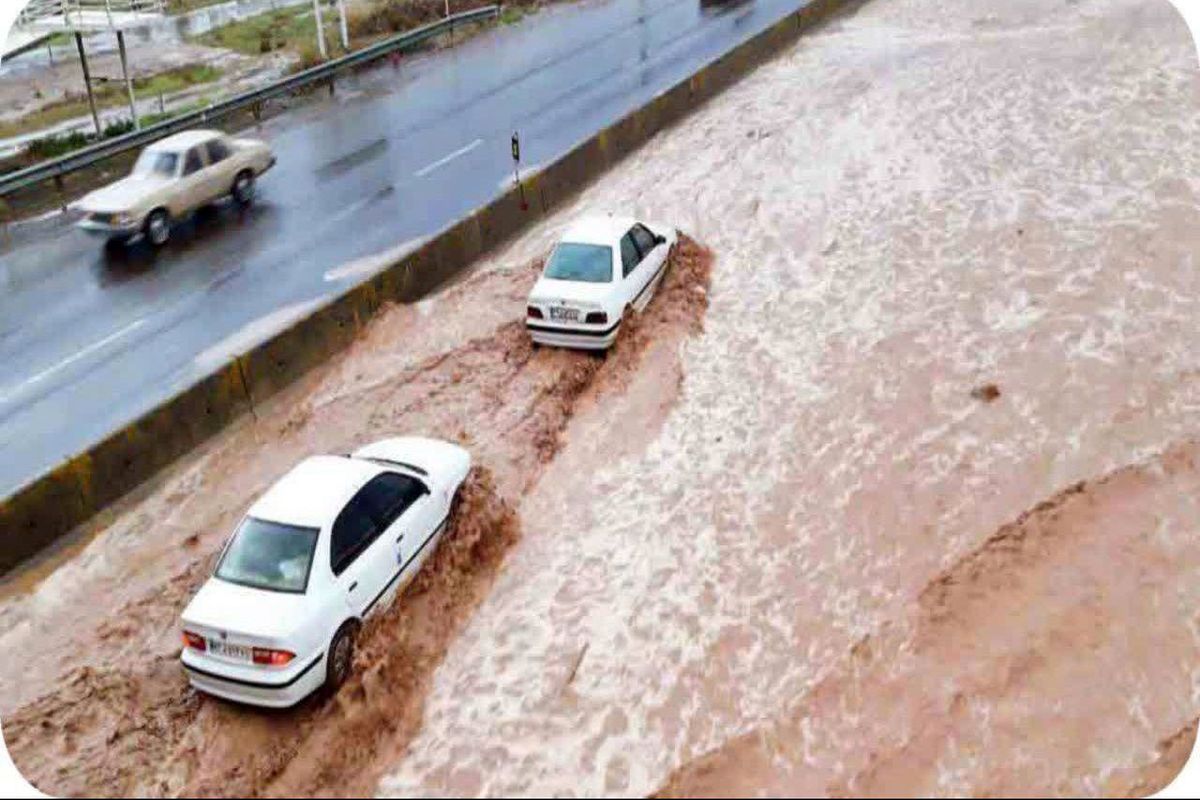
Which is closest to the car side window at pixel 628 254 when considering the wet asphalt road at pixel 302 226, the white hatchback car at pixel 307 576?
the wet asphalt road at pixel 302 226

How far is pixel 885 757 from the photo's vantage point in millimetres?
8727

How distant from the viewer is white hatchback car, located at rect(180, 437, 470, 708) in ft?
29.5

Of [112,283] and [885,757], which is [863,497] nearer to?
[885,757]

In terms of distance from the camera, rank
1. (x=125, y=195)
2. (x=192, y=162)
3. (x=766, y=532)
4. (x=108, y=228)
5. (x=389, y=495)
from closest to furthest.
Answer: (x=389, y=495), (x=766, y=532), (x=108, y=228), (x=125, y=195), (x=192, y=162)

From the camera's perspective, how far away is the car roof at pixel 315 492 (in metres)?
9.80

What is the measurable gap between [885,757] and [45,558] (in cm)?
910

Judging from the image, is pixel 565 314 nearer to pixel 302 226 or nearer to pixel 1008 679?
pixel 1008 679

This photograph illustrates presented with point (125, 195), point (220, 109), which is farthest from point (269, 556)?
point (220, 109)

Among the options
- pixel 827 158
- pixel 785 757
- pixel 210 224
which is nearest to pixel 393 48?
pixel 210 224

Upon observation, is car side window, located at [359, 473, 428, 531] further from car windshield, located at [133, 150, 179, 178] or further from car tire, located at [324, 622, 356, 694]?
car windshield, located at [133, 150, 179, 178]

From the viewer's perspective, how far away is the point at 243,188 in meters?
21.3

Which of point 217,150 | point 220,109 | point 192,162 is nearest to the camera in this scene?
point 192,162

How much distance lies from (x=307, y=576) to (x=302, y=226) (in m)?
12.2

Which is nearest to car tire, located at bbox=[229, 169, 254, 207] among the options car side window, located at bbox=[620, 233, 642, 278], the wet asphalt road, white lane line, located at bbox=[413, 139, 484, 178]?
the wet asphalt road
